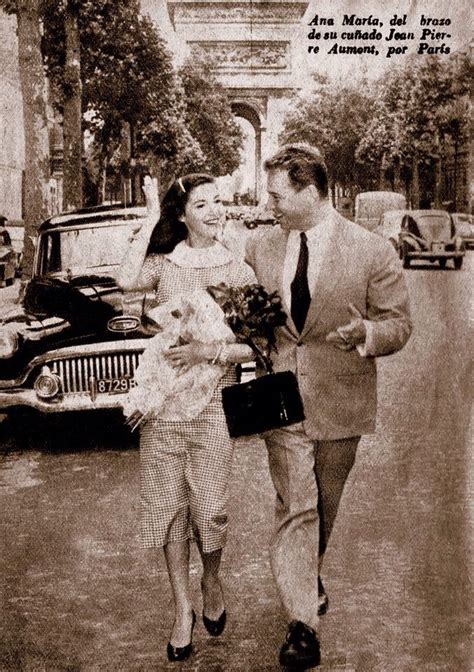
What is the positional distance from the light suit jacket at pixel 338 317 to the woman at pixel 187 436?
0.15 m

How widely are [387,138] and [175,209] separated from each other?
1841 millimetres

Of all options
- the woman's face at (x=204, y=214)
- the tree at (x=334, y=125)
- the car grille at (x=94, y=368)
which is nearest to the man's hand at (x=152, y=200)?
the woman's face at (x=204, y=214)

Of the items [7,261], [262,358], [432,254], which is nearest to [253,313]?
[262,358]

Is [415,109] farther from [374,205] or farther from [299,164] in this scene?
[299,164]

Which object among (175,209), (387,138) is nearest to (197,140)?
(387,138)

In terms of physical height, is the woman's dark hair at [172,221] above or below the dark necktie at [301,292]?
above

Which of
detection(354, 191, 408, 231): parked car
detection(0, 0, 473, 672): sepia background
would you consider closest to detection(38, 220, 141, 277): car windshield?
detection(0, 0, 473, 672): sepia background

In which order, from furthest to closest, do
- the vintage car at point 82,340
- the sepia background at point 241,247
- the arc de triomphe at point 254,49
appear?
the vintage car at point 82,340
the arc de triomphe at point 254,49
the sepia background at point 241,247

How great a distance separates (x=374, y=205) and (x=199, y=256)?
2.06m

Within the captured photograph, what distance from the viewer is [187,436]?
3.29 metres

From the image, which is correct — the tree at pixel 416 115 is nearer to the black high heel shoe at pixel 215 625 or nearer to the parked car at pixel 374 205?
the parked car at pixel 374 205

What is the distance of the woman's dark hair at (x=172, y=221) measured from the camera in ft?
11.0

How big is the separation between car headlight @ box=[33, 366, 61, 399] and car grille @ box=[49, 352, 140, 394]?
3cm

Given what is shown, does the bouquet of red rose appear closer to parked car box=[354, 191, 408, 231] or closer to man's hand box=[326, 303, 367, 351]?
man's hand box=[326, 303, 367, 351]
